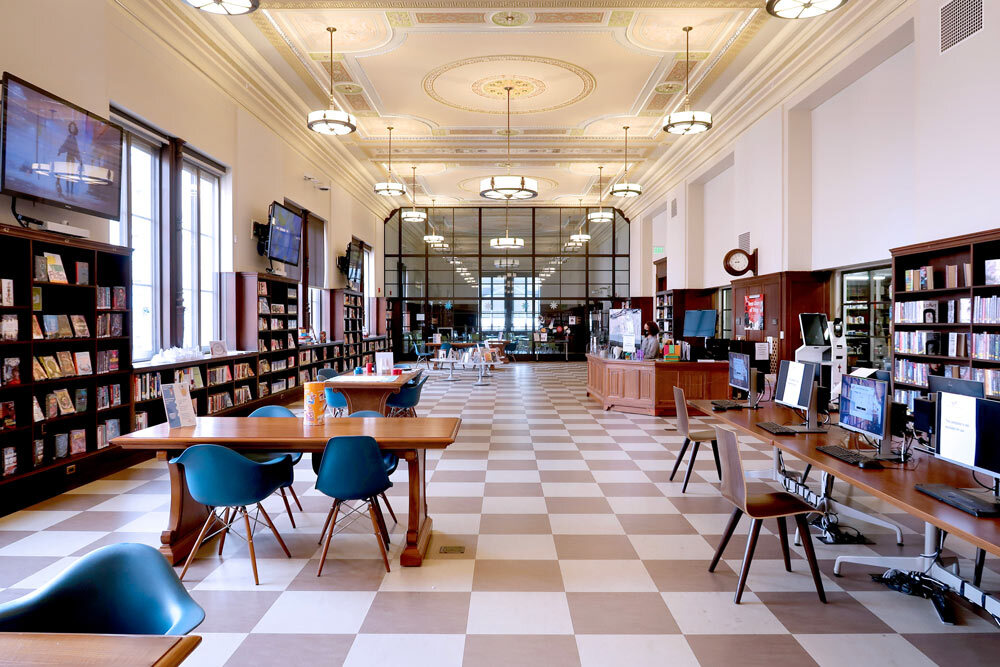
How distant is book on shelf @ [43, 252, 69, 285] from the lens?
4727mm

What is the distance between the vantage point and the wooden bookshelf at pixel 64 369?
442 cm

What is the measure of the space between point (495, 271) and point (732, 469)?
16.4 meters

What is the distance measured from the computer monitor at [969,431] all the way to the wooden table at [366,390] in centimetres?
501

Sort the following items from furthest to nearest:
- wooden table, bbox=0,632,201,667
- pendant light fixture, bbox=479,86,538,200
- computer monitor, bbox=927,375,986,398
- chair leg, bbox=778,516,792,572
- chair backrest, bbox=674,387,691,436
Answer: pendant light fixture, bbox=479,86,538,200 → chair backrest, bbox=674,387,691,436 → computer monitor, bbox=927,375,986,398 → chair leg, bbox=778,516,792,572 → wooden table, bbox=0,632,201,667

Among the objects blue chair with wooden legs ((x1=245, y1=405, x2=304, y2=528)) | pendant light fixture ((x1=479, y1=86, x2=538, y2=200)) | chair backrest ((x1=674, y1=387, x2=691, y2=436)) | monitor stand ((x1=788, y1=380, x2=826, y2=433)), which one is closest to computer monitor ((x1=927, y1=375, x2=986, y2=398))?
monitor stand ((x1=788, y1=380, x2=826, y2=433))

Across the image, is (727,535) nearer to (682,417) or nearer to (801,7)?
(682,417)

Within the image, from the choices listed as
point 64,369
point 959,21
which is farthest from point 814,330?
point 64,369

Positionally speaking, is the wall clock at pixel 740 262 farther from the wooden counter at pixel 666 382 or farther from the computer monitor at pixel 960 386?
the computer monitor at pixel 960 386

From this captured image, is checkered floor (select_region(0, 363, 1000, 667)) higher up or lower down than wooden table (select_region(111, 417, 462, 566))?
lower down

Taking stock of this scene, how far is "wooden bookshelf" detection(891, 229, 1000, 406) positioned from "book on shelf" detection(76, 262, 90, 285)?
812cm

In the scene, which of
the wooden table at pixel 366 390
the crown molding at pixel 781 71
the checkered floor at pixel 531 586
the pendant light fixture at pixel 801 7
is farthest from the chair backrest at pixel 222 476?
the crown molding at pixel 781 71

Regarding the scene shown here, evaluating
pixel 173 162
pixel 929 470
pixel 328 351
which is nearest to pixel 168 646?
pixel 929 470

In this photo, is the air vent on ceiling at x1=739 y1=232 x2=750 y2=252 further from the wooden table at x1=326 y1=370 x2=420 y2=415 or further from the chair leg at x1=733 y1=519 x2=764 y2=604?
the chair leg at x1=733 y1=519 x2=764 y2=604

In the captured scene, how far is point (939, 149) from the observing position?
222 inches
